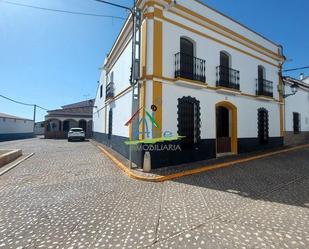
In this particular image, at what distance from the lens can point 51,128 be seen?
1123 inches

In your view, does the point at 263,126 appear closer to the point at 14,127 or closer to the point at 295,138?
the point at 295,138

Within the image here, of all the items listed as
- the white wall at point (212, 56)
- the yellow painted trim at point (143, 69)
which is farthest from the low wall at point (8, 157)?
the white wall at point (212, 56)

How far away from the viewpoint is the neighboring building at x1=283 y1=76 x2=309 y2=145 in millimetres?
13992

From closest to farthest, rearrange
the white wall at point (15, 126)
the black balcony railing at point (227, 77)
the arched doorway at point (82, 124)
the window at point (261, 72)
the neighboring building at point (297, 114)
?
the black balcony railing at point (227, 77), the window at point (261, 72), the neighboring building at point (297, 114), the white wall at point (15, 126), the arched doorway at point (82, 124)

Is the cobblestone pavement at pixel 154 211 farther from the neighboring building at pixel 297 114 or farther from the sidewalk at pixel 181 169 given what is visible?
the neighboring building at pixel 297 114

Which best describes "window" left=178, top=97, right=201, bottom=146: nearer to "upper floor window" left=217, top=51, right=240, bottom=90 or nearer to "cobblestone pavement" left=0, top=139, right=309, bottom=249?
"upper floor window" left=217, top=51, right=240, bottom=90

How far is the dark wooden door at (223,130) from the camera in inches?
403

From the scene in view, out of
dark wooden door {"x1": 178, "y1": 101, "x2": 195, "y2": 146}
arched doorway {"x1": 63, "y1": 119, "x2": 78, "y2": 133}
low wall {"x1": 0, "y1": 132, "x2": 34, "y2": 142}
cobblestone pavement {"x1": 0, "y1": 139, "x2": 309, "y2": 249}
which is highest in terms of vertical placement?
arched doorway {"x1": 63, "y1": 119, "x2": 78, "y2": 133}

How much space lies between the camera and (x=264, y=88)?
11672mm

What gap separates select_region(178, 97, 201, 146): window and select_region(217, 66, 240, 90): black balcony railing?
74.0 inches

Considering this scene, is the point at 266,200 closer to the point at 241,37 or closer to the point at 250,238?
the point at 250,238

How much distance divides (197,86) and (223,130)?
331 centimetres

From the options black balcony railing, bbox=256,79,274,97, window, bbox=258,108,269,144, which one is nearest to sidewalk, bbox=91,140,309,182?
window, bbox=258,108,269,144

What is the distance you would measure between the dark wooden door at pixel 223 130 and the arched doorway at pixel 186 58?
122 inches
